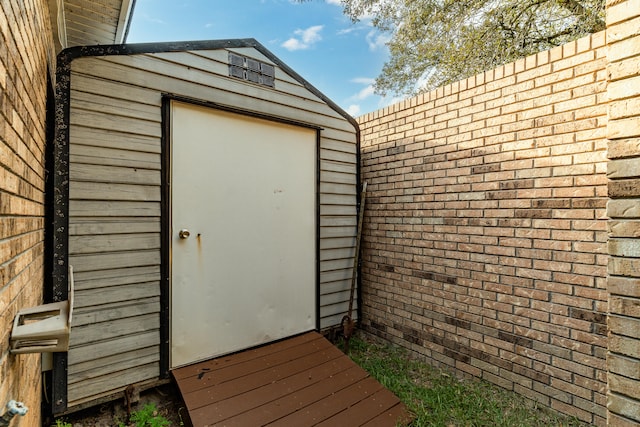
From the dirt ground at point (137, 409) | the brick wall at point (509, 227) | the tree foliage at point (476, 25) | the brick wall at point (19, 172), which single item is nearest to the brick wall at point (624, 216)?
the brick wall at point (509, 227)

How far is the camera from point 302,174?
Answer: 10.3ft

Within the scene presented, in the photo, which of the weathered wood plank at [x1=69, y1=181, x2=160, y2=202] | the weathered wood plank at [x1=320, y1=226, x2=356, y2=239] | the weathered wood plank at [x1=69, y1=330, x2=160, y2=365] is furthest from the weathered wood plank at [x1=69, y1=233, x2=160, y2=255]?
the weathered wood plank at [x1=320, y1=226, x2=356, y2=239]

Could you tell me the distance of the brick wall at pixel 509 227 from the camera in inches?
78.5

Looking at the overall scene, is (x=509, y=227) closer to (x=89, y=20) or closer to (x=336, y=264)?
(x=336, y=264)

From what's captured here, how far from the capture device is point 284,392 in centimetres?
223

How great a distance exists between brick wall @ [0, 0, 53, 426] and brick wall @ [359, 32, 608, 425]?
282 centimetres

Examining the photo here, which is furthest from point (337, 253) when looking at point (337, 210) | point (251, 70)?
point (251, 70)

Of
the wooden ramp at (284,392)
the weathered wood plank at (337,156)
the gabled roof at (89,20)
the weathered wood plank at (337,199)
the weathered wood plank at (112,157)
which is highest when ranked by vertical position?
the gabled roof at (89,20)

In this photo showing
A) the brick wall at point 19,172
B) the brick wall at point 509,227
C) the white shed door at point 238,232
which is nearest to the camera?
the brick wall at point 19,172

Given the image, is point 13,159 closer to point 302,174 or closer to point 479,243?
point 302,174

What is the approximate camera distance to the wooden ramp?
2.00 meters

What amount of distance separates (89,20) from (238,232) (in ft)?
6.88

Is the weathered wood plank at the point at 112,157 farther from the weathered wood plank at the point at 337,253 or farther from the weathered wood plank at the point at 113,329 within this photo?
the weathered wood plank at the point at 337,253

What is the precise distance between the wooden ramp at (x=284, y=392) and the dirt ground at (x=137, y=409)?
0.54ft
